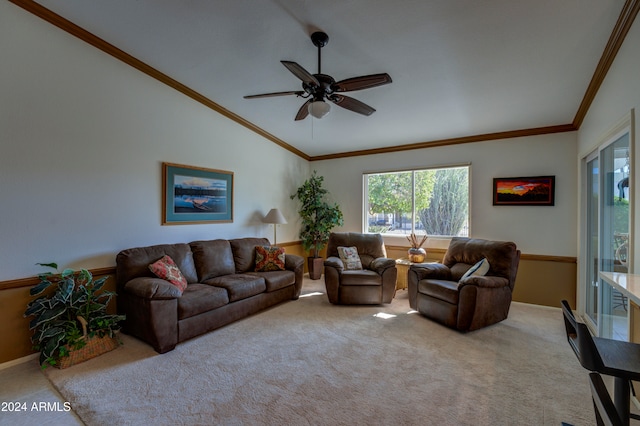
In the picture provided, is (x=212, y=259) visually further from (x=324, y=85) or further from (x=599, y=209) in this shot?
(x=599, y=209)

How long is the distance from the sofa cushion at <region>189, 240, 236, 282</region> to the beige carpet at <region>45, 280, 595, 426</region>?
0.82 meters

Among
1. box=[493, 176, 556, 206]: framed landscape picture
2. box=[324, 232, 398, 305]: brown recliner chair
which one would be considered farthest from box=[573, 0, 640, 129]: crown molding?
box=[324, 232, 398, 305]: brown recliner chair


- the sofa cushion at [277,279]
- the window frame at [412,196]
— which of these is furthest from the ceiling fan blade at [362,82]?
the window frame at [412,196]

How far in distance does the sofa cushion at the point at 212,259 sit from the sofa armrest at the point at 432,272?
8.45 feet

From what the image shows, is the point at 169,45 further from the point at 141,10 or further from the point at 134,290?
the point at 134,290

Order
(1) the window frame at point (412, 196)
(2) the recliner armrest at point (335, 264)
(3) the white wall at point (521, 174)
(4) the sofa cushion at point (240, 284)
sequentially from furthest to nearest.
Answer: (1) the window frame at point (412, 196)
(2) the recliner armrest at point (335, 264)
(3) the white wall at point (521, 174)
(4) the sofa cushion at point (240, 284)

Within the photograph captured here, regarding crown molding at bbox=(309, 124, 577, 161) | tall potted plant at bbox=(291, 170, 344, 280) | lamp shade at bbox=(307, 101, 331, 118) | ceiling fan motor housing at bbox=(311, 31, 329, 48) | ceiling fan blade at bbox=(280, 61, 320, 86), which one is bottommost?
tall potted plant at bbox=(291, 170, 344, 280)

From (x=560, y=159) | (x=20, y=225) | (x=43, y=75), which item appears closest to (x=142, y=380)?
(x=20, y=225)

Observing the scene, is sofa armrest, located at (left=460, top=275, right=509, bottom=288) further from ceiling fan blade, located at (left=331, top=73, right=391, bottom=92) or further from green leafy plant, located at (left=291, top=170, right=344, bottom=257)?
green leafy plant, located at (left=291, top=170, right=344, bottom=257)

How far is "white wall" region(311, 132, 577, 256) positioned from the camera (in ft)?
12.8

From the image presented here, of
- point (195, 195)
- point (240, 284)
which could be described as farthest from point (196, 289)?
point (195, 195)

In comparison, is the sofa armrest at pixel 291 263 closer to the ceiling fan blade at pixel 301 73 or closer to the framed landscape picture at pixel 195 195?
the framed landscape picture at pixel 195 195

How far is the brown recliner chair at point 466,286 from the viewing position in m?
3.06

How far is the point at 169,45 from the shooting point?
2.97 m
